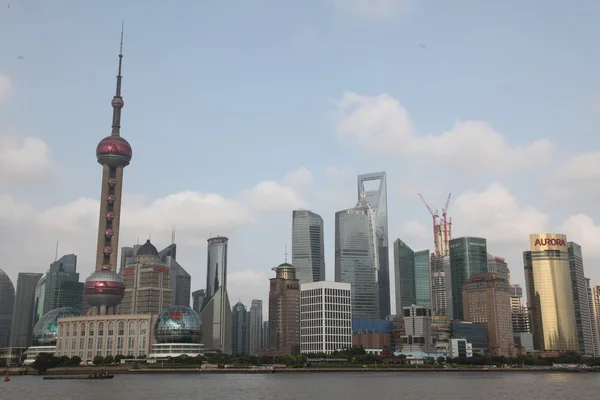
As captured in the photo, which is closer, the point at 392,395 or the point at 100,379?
the point at 392,395

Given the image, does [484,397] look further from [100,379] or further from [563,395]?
[100,379]

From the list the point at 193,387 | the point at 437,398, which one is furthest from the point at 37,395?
the point at 437,398

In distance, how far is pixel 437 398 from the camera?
392ft

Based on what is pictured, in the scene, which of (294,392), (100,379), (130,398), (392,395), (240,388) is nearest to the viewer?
(130,398)

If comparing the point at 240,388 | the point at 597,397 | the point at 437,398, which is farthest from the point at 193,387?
the point at 597,397

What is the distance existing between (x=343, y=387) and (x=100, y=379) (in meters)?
80.9

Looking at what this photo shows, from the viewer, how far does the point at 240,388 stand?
495ft

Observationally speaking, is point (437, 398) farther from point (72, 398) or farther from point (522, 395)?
point (72, 398)

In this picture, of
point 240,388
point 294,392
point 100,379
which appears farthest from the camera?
point 100,379

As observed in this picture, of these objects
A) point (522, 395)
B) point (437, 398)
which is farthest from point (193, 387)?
point (522, 395)

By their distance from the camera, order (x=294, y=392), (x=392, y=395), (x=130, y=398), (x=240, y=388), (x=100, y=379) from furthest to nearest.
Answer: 1. (x=100, y=379)
2. (x=240, y=388)
3. (x=294, y=392)
4. (x=392, y=395)
5. (x=130, y=398)

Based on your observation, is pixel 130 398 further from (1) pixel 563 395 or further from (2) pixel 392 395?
(1) pixel 563 395

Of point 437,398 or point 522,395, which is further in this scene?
point 522,395

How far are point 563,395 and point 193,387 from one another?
266ft
